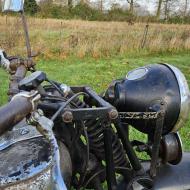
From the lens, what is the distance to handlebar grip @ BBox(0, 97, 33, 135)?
0.92 metres

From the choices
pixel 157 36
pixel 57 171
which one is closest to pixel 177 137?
pixel 57 171

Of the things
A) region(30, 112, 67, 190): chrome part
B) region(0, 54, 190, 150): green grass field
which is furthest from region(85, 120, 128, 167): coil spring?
region(0, 54, 190, 150): green grass field

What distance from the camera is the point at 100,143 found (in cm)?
171

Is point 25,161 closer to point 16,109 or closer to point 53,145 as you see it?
point 53,145

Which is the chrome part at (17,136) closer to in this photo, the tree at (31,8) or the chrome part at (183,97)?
the chrome part at (183,97)

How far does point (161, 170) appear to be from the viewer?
1.98 meters

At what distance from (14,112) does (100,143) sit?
81cm

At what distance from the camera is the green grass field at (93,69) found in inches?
326

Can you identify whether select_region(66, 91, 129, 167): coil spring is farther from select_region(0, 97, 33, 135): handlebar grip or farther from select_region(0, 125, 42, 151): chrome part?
select_region(0, 97, 33, 135): handlebar grip

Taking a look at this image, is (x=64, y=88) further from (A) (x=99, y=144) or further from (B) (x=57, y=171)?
(B) (x=57, y=171)

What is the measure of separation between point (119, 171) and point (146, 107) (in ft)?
1.07

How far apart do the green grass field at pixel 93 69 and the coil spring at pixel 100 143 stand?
488 cm

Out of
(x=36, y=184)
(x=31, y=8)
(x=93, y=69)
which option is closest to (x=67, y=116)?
(x=36, y=184)

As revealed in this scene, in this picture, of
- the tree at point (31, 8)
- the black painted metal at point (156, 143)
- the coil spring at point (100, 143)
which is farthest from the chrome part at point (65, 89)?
the tree at point (31, 8)
